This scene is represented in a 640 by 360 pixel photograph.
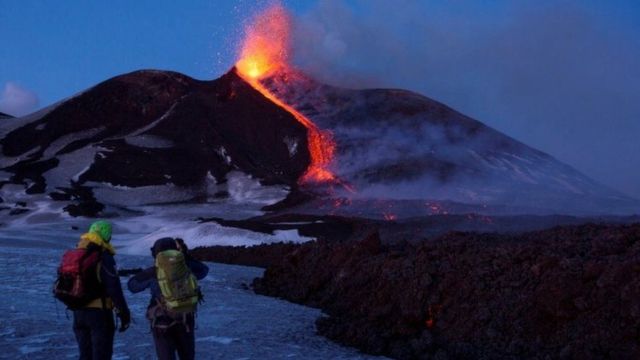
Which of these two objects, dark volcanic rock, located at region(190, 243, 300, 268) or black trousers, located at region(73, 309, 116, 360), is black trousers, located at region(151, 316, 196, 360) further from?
dark volcanic rock, located at region(190, 243, 300, 268)

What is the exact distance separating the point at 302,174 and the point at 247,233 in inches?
1960

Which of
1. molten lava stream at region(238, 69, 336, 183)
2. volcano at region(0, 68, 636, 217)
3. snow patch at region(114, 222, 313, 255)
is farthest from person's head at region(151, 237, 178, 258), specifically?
molten lava stream at region(238, 69, 336, 183)

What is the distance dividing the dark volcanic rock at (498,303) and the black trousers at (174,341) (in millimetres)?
4711

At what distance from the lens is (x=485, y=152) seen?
92938mm

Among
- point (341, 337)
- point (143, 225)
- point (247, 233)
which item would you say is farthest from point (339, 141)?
point (341, 337)

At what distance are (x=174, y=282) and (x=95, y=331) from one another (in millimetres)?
870

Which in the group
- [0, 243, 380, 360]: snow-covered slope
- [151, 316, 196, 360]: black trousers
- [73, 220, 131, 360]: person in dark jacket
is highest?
[73, 220, 131, 360]: person in dark jacket

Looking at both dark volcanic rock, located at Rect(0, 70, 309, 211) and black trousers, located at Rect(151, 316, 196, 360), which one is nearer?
black trousers, located at Rect(151, 316, 196, 360)

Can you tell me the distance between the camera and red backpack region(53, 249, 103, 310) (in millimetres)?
6051

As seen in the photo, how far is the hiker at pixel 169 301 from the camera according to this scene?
6.08 meters

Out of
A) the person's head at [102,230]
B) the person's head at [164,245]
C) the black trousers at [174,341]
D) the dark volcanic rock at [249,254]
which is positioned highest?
the person's head at [102,230]

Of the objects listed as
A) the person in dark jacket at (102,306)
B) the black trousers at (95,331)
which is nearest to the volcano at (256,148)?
the black trousers at (95,331)

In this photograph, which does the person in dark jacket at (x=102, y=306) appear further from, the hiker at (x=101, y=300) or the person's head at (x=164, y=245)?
the person's head at (x=164, y=245)

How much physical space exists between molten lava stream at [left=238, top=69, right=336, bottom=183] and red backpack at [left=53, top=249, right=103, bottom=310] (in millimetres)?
74506
